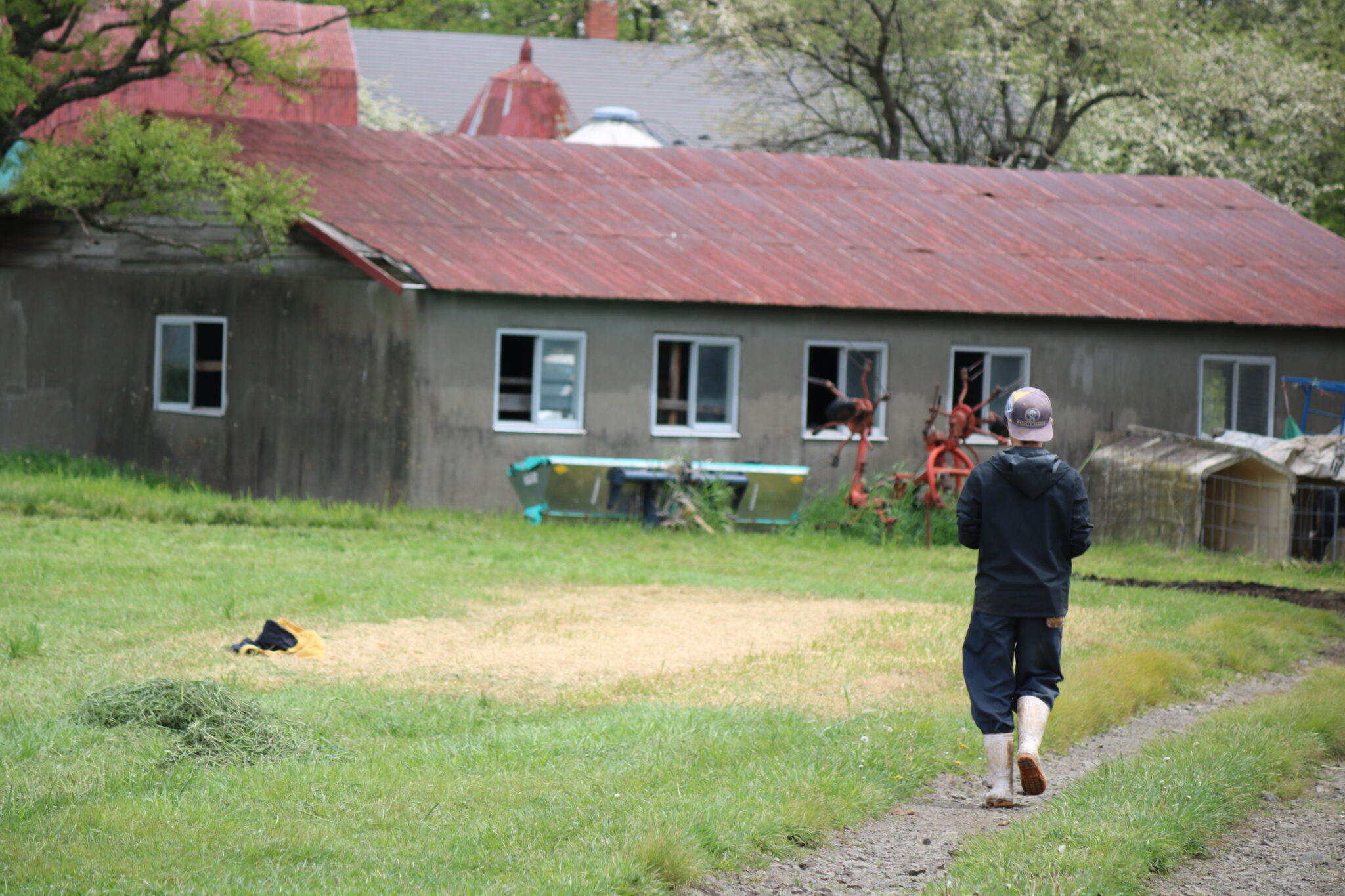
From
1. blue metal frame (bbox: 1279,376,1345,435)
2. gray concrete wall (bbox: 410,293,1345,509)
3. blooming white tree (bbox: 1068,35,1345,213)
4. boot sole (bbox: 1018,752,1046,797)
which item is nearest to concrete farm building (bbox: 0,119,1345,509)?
gray concrete wall (bbox: 410,293,1345,509)

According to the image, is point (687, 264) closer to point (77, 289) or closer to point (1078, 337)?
point (1078, 337)

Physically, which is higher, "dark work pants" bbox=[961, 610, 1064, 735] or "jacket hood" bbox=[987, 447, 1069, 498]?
"jacket hood" bbox=[987, 447, 1069, 498]

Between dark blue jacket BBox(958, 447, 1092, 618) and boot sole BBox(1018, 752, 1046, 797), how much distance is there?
63 cm

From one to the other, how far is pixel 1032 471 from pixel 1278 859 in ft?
6.09

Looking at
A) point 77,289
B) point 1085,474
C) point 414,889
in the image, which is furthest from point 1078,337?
→ point 414,889

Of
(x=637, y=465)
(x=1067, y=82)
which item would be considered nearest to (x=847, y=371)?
(x=637, y=465)

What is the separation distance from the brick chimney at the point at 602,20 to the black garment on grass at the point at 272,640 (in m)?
38.4

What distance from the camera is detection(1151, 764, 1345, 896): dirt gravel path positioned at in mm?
5414

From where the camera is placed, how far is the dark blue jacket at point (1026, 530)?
21.0 ft

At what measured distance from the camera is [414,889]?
16.0 ft

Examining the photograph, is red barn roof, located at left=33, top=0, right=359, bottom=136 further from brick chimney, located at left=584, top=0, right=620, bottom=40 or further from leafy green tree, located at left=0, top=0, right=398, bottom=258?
brick chimney, located at left=584, top=0, right=620, bottom=40

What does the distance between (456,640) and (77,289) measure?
36.5ft

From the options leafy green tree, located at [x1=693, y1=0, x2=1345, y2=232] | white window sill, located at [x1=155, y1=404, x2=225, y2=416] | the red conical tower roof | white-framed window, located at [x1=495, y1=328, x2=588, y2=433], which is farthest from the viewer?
the red conical tower roof

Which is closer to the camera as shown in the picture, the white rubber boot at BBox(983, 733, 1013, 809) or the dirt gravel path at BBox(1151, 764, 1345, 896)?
the dirt gravel path at BBox(1151, 764, 1345, 896)
